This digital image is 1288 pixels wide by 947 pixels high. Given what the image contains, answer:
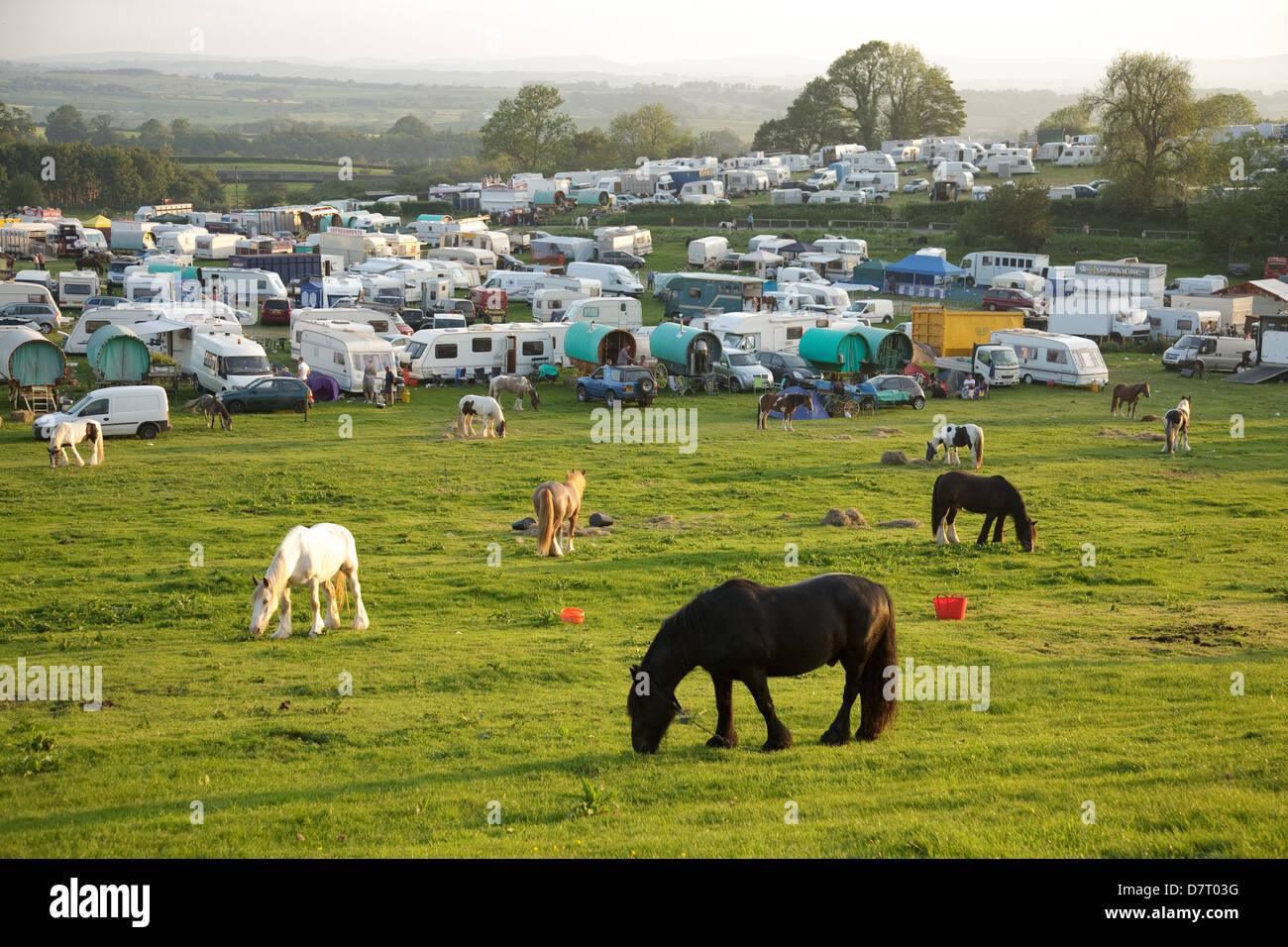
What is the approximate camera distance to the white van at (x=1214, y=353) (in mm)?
47344

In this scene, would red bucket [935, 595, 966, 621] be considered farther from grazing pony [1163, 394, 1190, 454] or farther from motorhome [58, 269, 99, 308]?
motorhome [58, 269, 99, 308]

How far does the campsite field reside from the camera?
31.1ft

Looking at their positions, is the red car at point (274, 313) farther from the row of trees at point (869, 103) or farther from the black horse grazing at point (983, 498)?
the row of trees at point (869, 103)

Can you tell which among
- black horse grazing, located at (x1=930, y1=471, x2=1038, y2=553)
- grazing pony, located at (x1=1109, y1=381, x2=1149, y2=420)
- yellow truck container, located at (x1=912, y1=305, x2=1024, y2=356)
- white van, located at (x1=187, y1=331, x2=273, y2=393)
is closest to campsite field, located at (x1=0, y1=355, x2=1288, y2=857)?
black horse grazing, located at (x1=930, y1=471, x2=1038, y2=553)

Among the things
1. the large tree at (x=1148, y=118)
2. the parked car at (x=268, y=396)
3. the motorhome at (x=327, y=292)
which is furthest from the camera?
the large tree at (x=1148, y=118)

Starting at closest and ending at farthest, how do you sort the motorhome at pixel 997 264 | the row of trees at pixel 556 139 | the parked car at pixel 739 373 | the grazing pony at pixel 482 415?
the grazing pony at pixel 482 415
the parked car at pixel 739 373
the motorhome at pixel 997 264
the row of trees at pixel 556 139

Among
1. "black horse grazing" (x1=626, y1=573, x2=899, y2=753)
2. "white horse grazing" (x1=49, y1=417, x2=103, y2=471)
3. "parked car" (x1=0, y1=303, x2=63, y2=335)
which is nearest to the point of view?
"black horse grazing" (x1=626, y1=573, x2=899, y2=753)

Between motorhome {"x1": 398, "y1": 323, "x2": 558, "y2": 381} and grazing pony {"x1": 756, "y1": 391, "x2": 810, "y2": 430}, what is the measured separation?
9682mm

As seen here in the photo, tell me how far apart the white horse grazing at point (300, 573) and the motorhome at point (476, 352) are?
26.1m

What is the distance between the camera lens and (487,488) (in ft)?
87.9

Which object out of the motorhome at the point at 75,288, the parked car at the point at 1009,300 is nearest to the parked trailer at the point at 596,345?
the parked car at the point at 1009,300

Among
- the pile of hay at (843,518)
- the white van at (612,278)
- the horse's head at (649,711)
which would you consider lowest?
the pile of hay at (843,518)
